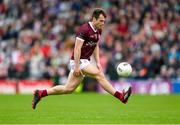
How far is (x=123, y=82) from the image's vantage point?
2897cm

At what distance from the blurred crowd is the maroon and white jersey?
13.6m

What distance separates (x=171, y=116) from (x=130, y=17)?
17.0m

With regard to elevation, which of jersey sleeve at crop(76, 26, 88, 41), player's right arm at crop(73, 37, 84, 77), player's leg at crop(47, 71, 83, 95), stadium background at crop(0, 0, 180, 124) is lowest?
stadium background at crop(0, 0, 180, 124)

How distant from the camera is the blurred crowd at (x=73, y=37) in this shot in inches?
1161

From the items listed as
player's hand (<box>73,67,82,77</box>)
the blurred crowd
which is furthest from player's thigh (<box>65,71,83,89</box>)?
the blurred crowd

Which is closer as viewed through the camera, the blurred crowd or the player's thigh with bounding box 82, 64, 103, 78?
the player's thigh with bounding box 82, 64, 103, 78

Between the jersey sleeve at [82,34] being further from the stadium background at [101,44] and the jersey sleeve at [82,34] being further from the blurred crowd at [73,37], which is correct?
the blurred crowd at [73,37]

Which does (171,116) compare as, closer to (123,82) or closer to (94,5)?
(123,82)

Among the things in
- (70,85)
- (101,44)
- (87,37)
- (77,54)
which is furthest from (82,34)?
(101,44)

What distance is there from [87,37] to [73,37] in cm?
1609

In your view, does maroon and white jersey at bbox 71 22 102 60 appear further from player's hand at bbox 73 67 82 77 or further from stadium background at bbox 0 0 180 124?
stadium background at bbox 0 0 180 124

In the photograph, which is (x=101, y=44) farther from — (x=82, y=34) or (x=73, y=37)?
(x=82, y=34)

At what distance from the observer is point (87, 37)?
15391mm

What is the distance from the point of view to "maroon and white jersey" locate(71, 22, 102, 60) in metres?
15.3
